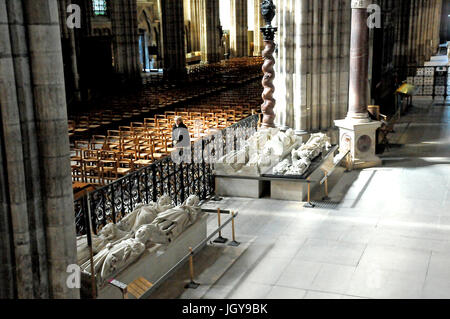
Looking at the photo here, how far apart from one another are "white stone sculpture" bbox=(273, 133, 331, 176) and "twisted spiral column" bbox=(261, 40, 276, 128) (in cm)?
149

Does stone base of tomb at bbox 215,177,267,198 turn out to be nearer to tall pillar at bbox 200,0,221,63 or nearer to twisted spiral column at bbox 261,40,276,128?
twisted spiral column at bbox 261,40,276,128

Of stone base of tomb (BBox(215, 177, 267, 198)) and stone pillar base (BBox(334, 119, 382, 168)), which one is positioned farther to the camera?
stone pillar base (BBox(334, 119, 382, 168))

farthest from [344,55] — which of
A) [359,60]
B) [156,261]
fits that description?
[156,261]

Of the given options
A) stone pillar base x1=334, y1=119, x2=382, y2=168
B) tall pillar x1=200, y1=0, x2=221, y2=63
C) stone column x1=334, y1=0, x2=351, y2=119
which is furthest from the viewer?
tall pillar x1=200, y1=0, x2=221, y2=63

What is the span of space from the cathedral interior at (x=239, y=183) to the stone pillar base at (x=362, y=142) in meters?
0.03

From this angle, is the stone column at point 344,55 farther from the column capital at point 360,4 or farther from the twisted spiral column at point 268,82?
the twisted spiral column at point 268,82

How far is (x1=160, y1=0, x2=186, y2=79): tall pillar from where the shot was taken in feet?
121

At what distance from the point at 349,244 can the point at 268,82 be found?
6.64 meters

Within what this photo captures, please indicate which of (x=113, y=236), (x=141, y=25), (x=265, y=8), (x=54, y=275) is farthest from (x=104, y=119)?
(x=141, y=25)

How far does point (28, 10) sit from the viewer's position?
202 inches

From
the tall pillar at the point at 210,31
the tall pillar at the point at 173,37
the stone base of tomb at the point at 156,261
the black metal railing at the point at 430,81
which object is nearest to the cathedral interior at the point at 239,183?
the stone base of tomb at the point at 156,261

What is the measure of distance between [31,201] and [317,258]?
15.5ft

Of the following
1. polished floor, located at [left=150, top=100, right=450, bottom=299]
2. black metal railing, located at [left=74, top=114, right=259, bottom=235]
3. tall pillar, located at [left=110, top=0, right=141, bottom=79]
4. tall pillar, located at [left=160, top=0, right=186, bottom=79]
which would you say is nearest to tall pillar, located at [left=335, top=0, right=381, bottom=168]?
polished floor, located at [left=150, top=100, right=450, bottom=299]

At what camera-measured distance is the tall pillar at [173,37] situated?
36.8 metres
